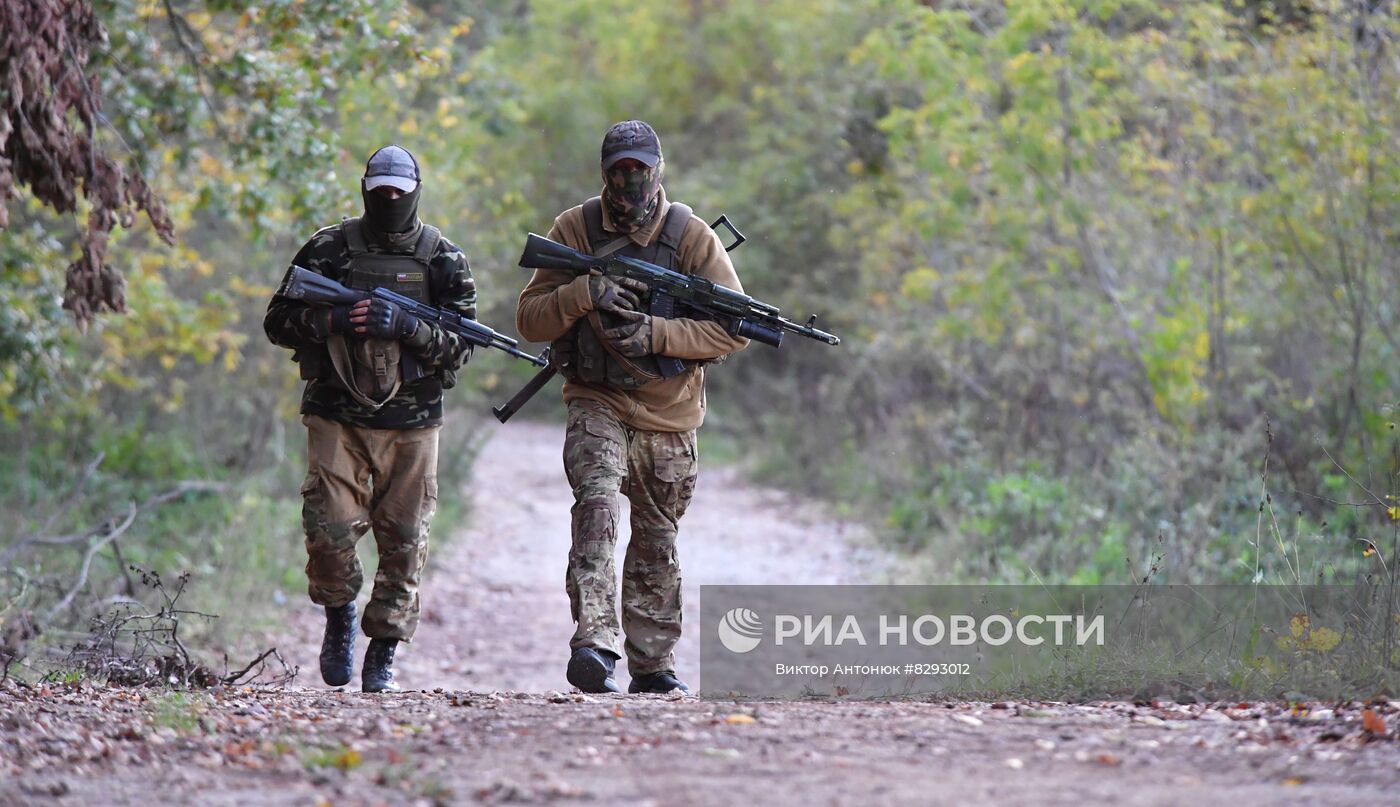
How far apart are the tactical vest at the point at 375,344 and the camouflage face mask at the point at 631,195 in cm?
77

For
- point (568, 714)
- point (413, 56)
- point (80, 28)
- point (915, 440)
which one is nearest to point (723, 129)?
point (915, 440)

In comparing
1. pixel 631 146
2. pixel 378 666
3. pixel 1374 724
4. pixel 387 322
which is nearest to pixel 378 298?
pixel 387 322

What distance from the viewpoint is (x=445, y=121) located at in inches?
538

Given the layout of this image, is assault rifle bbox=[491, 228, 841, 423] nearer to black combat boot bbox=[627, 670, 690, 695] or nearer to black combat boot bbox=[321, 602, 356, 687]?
black combat boot bbox=[627, 670, 690, 695]

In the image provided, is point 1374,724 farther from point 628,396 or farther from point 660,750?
point 628,396

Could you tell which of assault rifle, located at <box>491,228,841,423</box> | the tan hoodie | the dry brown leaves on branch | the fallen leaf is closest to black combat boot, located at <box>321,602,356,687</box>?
the tan hoodie

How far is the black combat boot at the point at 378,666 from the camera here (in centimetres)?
645

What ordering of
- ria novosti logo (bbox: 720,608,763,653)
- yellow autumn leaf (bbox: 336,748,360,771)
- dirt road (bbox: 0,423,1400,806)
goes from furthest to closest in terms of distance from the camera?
ria novosti logo (bbox: 720,608,763,653) → yellow autumn leaf (bbox: 336,748,360,771) → dirt road (bbox: 0,423,1400,806)

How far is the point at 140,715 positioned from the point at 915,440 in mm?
11086

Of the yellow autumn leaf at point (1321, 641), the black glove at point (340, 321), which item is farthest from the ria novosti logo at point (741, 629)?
the yellow autumn leaf at point (1321, 641)

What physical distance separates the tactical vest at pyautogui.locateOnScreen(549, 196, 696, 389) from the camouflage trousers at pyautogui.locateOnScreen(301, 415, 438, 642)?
0.69 meters

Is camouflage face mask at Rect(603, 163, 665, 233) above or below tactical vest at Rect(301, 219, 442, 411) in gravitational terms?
above

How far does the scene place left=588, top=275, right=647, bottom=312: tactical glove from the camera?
6.21 metres

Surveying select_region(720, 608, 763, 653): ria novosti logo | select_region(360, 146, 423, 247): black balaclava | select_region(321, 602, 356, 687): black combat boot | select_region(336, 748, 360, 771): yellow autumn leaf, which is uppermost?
select_region(360, 146, 423, 247): black balaclava
